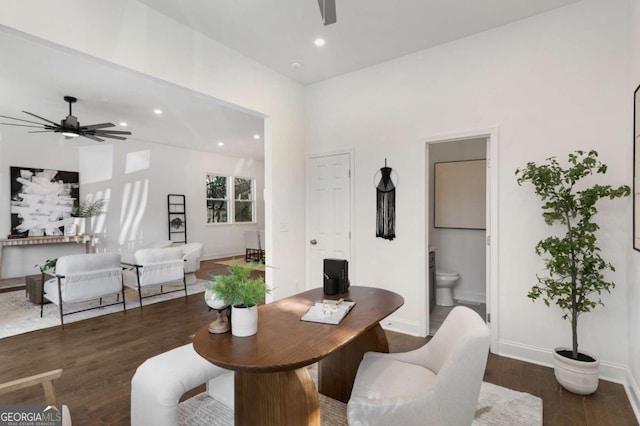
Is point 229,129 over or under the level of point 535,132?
over

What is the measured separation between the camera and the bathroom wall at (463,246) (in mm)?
4680

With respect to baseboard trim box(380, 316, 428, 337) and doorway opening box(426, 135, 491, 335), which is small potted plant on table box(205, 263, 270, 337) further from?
doorway opening box(426, 135, 491, 335)

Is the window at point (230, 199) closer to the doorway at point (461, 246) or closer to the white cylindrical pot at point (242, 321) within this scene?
the doorway at point (461, 246)

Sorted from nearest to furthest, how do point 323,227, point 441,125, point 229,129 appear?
point 441,125 < point 323,227 < point 229,129

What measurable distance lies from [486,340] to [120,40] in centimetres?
323

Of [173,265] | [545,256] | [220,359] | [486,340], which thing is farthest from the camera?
[173,265]

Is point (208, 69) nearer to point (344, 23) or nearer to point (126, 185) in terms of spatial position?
point (344, 23)

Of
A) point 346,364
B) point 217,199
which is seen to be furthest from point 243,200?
point 346,364

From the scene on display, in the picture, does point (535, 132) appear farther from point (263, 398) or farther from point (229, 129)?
point (229, 129)

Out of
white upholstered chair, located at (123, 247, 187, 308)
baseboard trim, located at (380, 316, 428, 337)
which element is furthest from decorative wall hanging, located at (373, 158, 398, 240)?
white upholstered chair, located at (123, 247, 187, 308)

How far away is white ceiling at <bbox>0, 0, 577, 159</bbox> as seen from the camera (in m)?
2.75

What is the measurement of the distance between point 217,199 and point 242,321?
8431mm

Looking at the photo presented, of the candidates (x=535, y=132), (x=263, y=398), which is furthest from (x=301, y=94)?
(x=263, y=398)

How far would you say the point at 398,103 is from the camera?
3.69 meters
